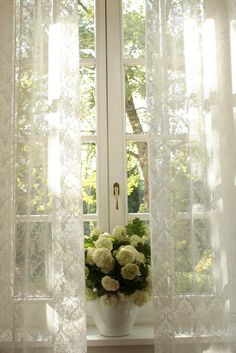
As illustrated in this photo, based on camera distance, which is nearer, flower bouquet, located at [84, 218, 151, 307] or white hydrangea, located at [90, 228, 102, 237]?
flower bouquet, located at [84, 218, 151, 307]

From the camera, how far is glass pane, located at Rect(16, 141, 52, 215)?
1854mm

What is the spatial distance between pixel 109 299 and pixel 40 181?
553mm

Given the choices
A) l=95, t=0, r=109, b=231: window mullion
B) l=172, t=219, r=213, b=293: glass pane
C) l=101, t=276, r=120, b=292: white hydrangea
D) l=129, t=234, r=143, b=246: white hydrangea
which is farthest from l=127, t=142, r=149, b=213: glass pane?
l=101, t=276, r=120, b=292: white hydrangea

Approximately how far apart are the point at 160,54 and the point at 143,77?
0.91 feet

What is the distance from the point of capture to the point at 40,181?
186 cm

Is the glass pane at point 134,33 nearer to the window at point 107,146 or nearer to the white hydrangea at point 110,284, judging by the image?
the window at point 107,146

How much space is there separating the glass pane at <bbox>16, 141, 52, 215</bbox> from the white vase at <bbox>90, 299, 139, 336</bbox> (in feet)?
1.50

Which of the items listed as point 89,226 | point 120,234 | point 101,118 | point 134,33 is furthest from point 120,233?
point 134,33

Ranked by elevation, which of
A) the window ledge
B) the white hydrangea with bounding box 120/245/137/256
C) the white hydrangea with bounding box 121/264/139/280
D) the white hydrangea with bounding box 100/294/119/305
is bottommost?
the window ledge

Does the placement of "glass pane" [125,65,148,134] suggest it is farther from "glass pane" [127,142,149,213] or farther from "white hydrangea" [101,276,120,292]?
"white hydrangea" [101,276,120,292]

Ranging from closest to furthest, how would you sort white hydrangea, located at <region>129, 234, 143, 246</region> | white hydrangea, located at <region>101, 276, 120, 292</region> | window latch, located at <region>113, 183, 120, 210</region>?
white hydrangea, located at <region>101, 276, 120, 292</region>
white hydrangea, located at <region>129, 234, 143, 246</region>
window latch, located at <region>113, 183, 120, 210</region>

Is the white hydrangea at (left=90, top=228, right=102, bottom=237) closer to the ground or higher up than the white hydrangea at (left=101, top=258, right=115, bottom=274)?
higher up

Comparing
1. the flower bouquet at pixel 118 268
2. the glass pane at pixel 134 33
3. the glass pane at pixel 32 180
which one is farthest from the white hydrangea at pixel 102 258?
the glass pane at pixel 134 33

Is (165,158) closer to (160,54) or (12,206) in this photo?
(160,54)
